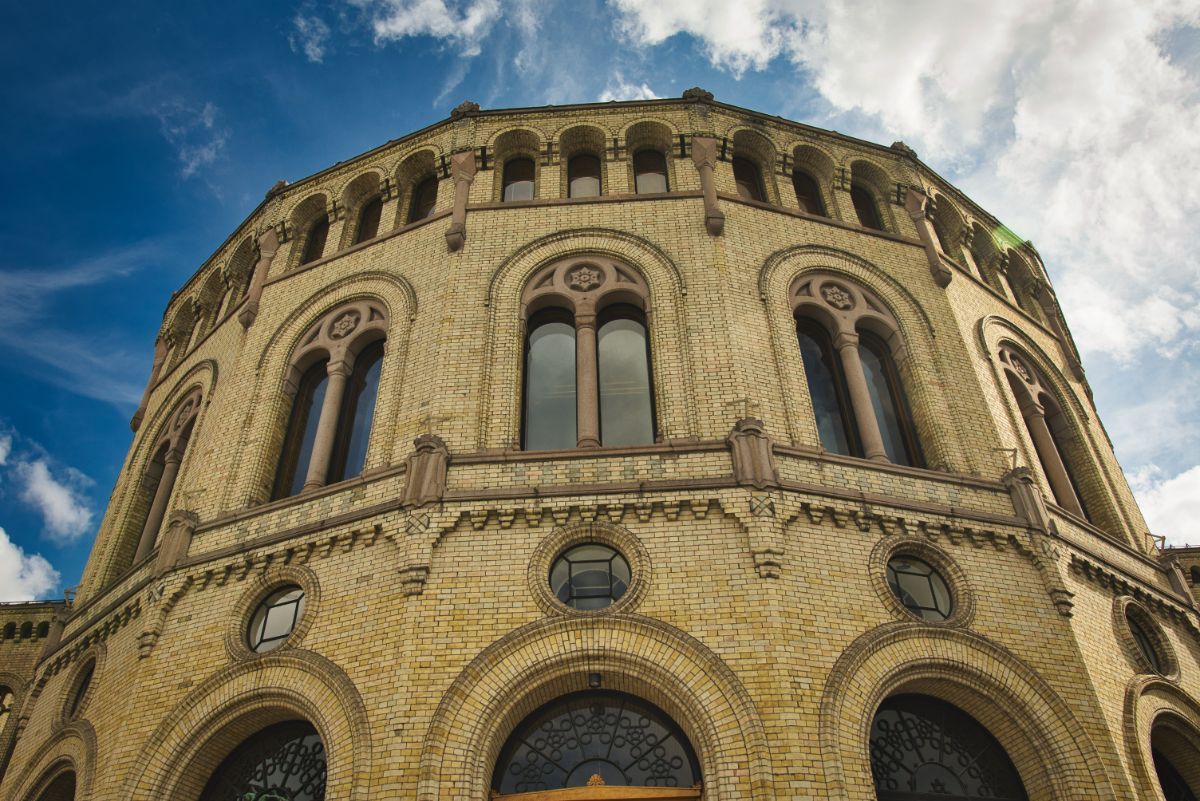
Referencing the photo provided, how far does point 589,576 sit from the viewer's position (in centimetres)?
1118

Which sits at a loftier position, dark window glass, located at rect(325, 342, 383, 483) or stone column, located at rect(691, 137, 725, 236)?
stone column, located at rect(691, 137, 725, 236)

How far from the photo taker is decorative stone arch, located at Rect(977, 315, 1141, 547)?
49.1ft

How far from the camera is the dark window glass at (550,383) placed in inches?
526

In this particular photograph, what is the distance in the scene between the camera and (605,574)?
11180 millimetres

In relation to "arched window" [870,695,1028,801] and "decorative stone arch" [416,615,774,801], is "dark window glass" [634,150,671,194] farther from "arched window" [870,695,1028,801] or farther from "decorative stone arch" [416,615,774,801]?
"arched window" [870,695,1028,801]

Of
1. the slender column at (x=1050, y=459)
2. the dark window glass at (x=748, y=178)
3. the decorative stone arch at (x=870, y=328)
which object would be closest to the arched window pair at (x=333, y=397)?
the decorative stone arch at (x=870, y=328)

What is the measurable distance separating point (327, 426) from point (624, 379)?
15.7 ft

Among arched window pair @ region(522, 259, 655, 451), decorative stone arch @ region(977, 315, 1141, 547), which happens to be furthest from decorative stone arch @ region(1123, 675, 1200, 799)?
arched window pair @ region(522, 259, 655, 451)

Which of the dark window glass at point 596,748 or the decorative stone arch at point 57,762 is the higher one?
the decorative stone arch at point 57,762

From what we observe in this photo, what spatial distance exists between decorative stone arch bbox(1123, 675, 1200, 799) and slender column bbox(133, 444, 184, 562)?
1452 cm

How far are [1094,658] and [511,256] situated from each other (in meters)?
10.2

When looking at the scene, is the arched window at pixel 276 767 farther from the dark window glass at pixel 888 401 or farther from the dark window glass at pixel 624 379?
the dark window glass at pixel 888 401

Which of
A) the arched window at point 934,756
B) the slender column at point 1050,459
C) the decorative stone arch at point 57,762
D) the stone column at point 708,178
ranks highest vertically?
the stone column at point 708,178

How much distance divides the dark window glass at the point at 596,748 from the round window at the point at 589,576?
3.64ft
